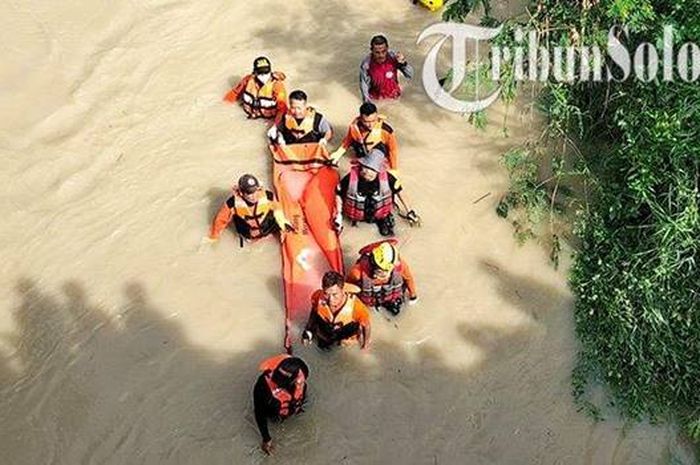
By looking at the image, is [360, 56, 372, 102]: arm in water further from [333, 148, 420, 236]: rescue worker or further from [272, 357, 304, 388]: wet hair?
[272, 357, 304, 388]: wet hair

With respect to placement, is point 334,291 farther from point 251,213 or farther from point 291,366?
point 251,213

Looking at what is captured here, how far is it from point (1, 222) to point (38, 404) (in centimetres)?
198

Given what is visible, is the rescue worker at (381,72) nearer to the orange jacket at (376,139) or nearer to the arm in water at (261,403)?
the orange jacket at (376,139)

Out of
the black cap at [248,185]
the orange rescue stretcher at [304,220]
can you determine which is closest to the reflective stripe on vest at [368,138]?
the orange rescue stretcher at [304,220]

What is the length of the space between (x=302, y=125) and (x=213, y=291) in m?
1.69

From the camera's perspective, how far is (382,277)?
5809 millimetres

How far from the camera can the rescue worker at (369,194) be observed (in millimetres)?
6297

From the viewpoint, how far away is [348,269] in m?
6.48

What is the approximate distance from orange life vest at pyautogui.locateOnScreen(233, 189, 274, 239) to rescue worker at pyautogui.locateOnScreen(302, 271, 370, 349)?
86cm

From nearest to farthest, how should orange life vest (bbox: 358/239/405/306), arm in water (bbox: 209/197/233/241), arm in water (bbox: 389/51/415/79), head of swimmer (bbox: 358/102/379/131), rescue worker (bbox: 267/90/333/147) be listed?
1. orange life vest (bbox: 358/239/405/306)
2. arm in water (bbox: 209/197/233/241)
3. head of swimmer (bbox: 358/102/379/131)
4. rescue worker (bbox: 267/90/333/147)
5. arm in water (bbox: 389/51/415/79)

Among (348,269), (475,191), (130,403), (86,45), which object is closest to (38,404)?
(130,403)

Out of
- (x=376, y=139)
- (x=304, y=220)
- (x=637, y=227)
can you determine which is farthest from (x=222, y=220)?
(x=637, y=227)

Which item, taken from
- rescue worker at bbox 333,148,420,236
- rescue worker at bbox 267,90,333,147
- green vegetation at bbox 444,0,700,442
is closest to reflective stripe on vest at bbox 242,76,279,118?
rescue worker at bbox 267,90,333,147

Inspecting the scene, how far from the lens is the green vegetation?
552 centimetres
